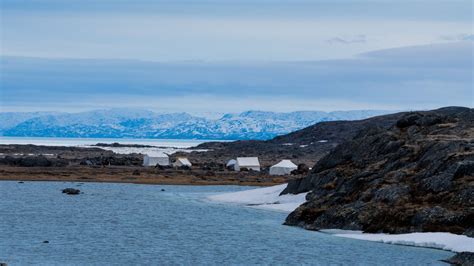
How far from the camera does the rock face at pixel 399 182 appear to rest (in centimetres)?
5388

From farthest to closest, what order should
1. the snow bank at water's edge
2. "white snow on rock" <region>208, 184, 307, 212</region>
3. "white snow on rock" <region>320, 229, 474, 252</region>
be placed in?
"white snow on rock" <region>208, 184, 307, 212</region>
the snow bank at water's edge
"white snow on rock" <region>320, 229, 474, 252</region>

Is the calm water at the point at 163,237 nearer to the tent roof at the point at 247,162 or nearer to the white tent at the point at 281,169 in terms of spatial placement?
the white tent at the point at 281,169

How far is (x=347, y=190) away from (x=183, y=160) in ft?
293

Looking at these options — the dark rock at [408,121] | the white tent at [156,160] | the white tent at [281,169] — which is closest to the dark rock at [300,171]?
the white tent at [281,169]

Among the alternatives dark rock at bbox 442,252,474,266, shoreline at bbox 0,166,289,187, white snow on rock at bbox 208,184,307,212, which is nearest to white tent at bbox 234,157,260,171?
shoreline at bbox 0,166,289,187

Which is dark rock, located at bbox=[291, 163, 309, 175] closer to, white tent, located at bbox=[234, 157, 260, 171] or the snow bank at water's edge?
white tent, located at bbox=[234, 157, 260, 171]

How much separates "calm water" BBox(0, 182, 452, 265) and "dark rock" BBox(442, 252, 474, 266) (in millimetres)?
1162

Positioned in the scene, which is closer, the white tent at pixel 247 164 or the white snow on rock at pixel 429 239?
the white snow on rock at pixel 429 239

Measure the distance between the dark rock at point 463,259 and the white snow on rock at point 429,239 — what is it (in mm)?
3021

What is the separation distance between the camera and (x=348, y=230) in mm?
57125

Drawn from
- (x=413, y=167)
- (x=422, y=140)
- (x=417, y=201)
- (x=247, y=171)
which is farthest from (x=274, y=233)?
(x=247, y=171)

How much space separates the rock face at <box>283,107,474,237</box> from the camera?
5388 centimetres

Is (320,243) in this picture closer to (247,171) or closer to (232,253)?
(232,253)

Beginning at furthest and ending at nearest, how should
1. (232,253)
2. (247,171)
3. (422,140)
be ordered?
(247,171) < (422,140) < (232,253)
